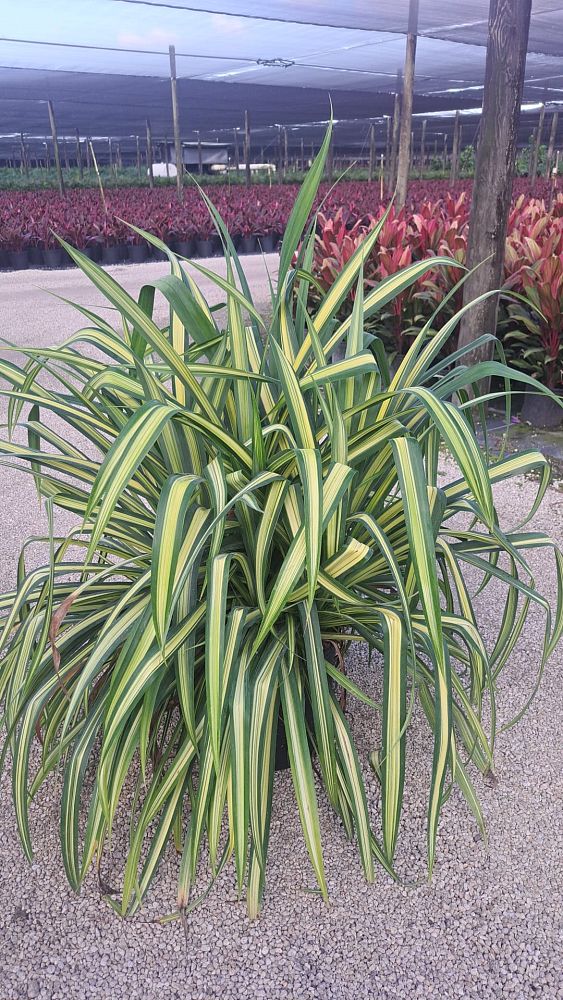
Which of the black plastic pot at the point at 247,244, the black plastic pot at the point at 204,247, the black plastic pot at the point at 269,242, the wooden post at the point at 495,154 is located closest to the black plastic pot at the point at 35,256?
the black plastic pot at the point at 204,247

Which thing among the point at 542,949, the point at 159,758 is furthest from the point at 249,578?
the point at 542,949

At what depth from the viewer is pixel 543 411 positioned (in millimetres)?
4094

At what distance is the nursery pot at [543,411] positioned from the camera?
4047 millimetres

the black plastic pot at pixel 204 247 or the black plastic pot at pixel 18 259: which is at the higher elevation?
the black plastic pot at pixel 18 259

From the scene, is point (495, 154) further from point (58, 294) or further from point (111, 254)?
point (111, 254)

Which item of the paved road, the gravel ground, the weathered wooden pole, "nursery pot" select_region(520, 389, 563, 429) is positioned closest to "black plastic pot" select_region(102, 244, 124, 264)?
the paved road

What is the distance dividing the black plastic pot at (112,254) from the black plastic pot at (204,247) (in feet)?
4.26

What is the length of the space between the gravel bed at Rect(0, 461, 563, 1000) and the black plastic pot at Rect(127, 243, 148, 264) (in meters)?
11.7

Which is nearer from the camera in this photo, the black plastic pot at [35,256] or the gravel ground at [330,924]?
the gravel ground at [330,924]

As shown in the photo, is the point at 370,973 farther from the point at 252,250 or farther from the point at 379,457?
the point at 252,250

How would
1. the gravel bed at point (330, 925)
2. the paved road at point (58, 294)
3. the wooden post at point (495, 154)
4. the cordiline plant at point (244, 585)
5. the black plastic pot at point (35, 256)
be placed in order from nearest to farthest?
the cordiline plant at point (244, 585) < the gravel bed at point (330, 925) < the wooden post at point (495, 154) < the paved road at point (58, 294) < the black plastic pot at point (35, 256)

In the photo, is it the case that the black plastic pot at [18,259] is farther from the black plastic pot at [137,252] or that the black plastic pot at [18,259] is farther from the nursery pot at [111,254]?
the black plastic pot at [137,252]

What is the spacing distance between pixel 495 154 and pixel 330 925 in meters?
3.40

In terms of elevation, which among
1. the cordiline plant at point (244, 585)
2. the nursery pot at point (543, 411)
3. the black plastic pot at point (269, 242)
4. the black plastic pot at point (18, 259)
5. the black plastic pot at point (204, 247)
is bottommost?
the black plastic pot at point (269, 242)
